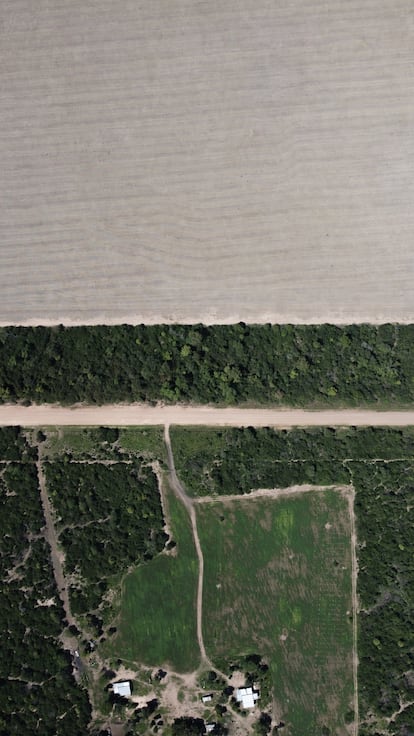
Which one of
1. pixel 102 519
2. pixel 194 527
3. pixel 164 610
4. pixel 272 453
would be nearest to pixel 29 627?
pixel 102 519

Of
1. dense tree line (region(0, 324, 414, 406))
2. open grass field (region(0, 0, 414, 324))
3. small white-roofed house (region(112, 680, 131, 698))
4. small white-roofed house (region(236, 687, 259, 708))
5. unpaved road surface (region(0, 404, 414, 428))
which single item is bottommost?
small white-roofed house (region(236, 687, 259, 708))

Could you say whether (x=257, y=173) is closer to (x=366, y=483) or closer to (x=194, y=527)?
(x=366, y=483)

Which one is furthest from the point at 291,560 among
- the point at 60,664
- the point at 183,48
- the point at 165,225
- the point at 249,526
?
the point at 183,48

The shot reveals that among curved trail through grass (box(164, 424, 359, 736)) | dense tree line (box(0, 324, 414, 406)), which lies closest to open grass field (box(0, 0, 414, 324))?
dense tree line (box(0, 324, 414, 406))

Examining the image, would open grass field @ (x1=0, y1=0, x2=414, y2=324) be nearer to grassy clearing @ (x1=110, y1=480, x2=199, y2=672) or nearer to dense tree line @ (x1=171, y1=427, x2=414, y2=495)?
dense tree line @ (x1=171, y1=427, x2=414, y2=495)

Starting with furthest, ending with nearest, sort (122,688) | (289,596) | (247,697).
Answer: (289,596) < (122,688) < (247,697)
